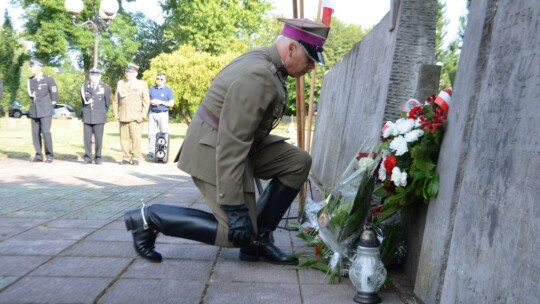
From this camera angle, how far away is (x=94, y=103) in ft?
40.8

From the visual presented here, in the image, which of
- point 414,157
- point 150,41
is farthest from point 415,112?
point 150,41

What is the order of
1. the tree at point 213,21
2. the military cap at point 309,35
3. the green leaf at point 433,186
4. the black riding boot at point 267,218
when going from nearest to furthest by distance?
the green leaf at point 433,186 < the military cap at point 309,35 < the black riding boot at point 267,218 < the tree at point 213,21

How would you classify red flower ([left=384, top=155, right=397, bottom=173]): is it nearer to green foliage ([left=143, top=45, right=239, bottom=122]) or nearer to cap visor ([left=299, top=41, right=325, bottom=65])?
cap visor ([left=299, top=41, right=325, bottom=65])

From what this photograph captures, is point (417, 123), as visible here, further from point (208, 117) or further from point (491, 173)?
point (208, 117)

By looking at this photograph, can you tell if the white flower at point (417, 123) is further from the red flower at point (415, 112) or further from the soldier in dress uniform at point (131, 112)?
the soldier in dress uniform at point (131, 112)

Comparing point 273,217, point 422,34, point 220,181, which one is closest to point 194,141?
point 220,181

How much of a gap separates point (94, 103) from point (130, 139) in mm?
1066

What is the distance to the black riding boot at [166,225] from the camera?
373cm

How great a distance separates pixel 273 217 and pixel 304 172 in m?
0.40

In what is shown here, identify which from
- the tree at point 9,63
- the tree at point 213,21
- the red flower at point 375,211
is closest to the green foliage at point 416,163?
the red flower at point 375,211

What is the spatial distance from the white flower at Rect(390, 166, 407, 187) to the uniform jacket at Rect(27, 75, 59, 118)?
10515 millimetres

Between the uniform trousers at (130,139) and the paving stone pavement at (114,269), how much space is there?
5860 mm

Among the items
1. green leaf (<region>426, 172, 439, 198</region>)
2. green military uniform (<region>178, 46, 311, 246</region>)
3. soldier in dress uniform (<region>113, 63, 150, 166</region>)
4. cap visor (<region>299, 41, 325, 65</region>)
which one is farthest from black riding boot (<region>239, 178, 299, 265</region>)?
soldier in dress uniform (<region>113, 63, 150, 166</region>)

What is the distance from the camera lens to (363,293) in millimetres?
3232
